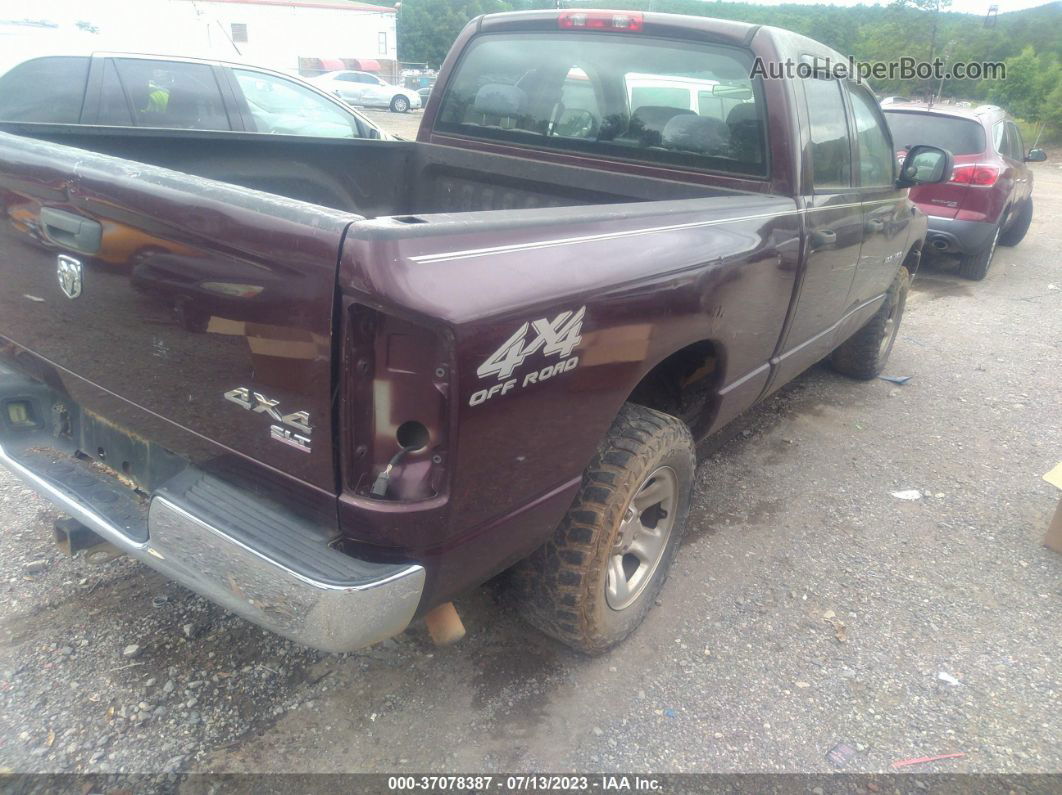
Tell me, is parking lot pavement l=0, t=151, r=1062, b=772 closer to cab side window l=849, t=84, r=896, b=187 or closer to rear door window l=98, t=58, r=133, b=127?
cab side window l=849, t=84, r=896, b=187

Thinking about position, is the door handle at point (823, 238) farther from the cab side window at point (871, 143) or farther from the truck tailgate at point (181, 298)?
the truck tailgate at point (181, 298)

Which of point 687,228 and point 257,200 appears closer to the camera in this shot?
point 257,200

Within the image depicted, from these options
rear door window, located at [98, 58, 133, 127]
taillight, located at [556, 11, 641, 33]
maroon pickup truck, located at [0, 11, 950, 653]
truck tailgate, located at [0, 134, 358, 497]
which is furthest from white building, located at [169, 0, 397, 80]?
truck tailgate, located at [0, 134, 358, 497]

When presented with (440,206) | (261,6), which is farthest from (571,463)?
(261,6)

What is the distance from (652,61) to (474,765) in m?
2.70

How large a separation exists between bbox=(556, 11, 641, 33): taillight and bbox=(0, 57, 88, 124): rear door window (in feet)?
11.0

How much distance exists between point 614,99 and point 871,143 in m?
1.41

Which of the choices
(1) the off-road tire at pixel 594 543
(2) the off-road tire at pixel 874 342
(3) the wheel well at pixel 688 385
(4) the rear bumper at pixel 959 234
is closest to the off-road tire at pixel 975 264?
(4) the rear bumper at pixel 959 234

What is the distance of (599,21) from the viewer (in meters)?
3.24

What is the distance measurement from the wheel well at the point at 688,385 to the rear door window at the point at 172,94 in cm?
405

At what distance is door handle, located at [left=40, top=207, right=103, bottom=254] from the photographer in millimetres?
1785

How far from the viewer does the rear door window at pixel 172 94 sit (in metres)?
5.04

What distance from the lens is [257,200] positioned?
61.4 inches

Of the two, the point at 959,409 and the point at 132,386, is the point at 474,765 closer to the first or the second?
the point at 132,386
